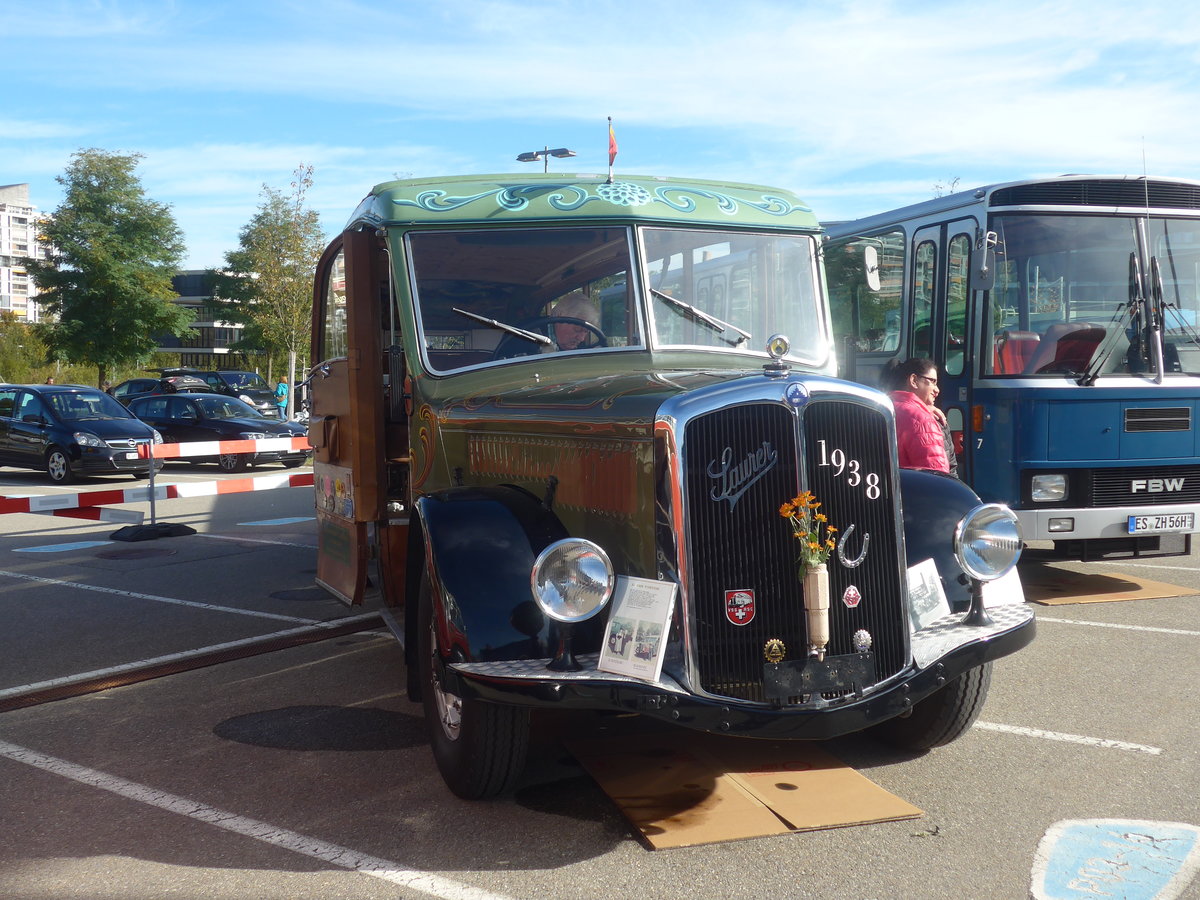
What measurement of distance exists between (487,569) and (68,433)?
52.6ft

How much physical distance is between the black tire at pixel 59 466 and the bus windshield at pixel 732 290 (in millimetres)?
15008

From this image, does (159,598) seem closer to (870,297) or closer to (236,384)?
(870,297)

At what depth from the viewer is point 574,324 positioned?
552cm

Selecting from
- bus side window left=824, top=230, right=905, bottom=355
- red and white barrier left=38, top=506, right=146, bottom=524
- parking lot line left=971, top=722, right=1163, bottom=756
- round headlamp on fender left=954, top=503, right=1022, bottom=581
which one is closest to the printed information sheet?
round headlamp on fender left=954, top=503, right=1022, bottom=581

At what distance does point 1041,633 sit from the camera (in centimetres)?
704

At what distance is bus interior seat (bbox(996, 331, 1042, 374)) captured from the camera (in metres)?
8.18

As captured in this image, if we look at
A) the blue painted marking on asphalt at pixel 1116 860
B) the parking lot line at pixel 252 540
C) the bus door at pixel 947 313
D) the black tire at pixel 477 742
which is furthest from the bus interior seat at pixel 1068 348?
the parking lot line at pixel 252 540

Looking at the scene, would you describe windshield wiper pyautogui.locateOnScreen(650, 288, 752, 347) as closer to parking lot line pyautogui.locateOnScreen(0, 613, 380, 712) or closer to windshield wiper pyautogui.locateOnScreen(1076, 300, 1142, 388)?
parking lot line pyautogui.locateOnScreen(0, 613, 380, 712)

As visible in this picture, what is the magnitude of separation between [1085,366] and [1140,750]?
3926 mm

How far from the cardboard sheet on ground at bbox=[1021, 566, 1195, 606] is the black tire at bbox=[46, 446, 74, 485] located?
14534 mm

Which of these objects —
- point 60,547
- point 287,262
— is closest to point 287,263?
point 287,262

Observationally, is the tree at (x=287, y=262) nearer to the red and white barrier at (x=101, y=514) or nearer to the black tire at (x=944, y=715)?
the red and white barrier at (x=101, y=514)

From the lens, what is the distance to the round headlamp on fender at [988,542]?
440 cm

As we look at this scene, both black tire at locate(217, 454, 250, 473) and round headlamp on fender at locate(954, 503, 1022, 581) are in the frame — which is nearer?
round headlamp on fender at locate(954, 503, 1022, 581)
